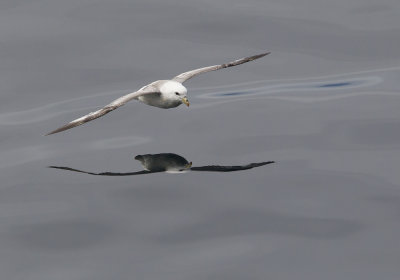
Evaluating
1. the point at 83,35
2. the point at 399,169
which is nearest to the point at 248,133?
the point at 399,169

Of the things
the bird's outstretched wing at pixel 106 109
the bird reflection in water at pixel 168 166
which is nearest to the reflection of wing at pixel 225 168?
the bird reflection in water at pixel 168 166

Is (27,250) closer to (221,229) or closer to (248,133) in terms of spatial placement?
(221,229)

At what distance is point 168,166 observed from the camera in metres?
13.2

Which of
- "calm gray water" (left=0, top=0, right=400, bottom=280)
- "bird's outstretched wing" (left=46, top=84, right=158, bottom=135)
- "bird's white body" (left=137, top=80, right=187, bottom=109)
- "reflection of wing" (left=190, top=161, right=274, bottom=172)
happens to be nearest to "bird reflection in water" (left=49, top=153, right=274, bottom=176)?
"reflection of wing" (left=190, top=161, right=274, bottom=172)

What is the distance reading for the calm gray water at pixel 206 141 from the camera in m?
10.6

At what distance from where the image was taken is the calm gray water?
1065 cm

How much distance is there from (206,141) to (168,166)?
51.0 inches

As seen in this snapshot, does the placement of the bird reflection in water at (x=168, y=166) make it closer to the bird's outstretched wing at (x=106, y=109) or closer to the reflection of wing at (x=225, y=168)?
the reflection of wing at (x=225, y=168)

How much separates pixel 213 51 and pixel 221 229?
8377 mm

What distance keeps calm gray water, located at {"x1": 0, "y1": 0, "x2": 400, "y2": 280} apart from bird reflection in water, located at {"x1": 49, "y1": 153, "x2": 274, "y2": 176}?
152mm

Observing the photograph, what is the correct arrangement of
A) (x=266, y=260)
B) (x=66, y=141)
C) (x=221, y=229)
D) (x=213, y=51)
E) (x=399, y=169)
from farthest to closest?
(x=213, y=51) → (x=66, y=141) → (x=399, y=169) → (x=221, y=229) → (x=266, y=260)

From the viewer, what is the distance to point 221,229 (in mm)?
11203

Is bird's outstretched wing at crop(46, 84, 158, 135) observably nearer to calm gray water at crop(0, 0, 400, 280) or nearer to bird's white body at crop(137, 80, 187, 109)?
bird's white body at crop(137, 80, 187, 109)

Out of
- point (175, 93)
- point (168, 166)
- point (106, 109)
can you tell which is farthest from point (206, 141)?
point (106, 109)
